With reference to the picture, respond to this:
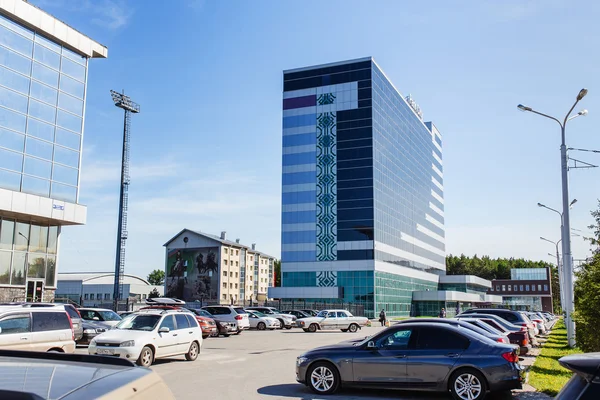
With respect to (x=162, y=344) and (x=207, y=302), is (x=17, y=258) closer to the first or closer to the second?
(x=162, y=344)

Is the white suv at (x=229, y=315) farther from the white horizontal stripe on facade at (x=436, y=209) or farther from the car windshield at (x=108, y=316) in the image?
the white horizontal stripe on facade at (x=436, y=209)

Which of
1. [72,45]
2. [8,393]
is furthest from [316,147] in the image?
[8,393]

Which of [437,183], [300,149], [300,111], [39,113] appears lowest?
[39,113]

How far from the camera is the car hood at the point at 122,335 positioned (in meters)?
15.8

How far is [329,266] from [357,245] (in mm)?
4986

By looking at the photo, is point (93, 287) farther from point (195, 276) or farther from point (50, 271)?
point (50, 271)

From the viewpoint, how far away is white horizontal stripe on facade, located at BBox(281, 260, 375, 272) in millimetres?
74562

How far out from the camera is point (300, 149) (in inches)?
3164

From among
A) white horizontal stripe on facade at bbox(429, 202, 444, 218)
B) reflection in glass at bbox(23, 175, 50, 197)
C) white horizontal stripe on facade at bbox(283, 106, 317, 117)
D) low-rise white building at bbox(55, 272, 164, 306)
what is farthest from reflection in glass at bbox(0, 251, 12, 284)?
white horizontal stripe on facade at bbox(429, 202, 444, 218)

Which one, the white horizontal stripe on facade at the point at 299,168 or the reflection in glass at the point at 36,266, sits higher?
the white horizontal stripe on facade at the point at 299,168

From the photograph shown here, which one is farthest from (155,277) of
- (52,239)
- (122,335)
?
(122,335)

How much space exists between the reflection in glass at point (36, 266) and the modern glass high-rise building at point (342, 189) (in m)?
46.0

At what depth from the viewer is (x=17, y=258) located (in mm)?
34094

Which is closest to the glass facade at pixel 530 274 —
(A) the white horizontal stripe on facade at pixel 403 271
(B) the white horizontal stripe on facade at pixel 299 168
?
(A) the white horizontal stripe on facade at pixel 403 271
